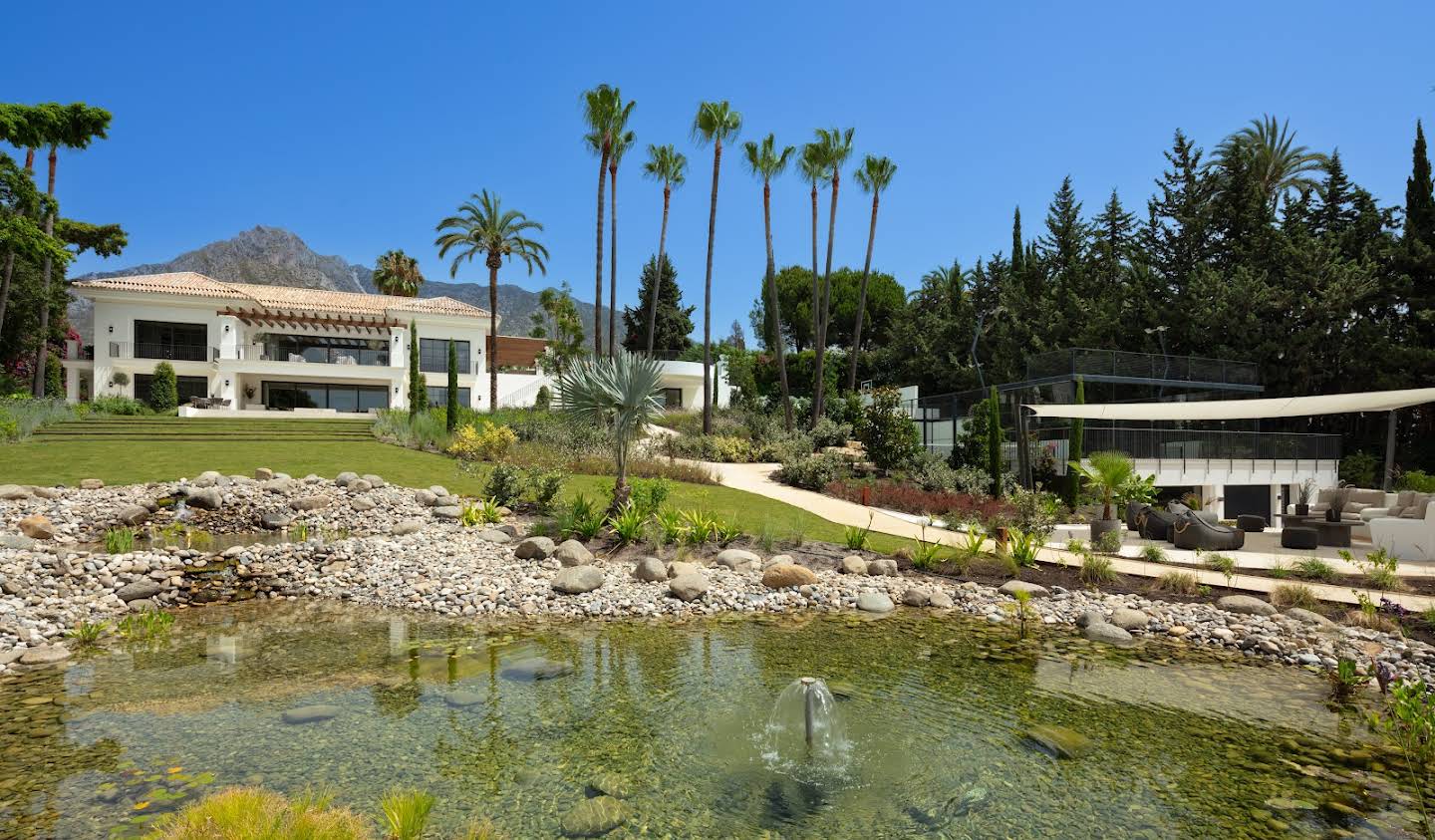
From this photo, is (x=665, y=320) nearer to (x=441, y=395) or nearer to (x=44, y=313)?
(x=441, y=395)

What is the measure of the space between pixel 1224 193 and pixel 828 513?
26238 millimetres

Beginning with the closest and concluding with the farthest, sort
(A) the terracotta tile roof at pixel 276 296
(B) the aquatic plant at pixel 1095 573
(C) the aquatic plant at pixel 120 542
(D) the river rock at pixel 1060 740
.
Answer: (D) the river rock at pixel 1060 740 → (B) the aquatic plant at pixel 1095 573 → (C) the aquatic plant at pixel 120 542 → (A) the terracotta tile roof at pixel 276 296

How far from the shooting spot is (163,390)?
3319cm

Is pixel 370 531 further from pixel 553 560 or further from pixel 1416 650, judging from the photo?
pixel 1416 650

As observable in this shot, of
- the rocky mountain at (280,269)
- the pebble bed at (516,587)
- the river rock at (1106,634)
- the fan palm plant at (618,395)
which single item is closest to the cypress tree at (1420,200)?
the pebble bed at (516,587)

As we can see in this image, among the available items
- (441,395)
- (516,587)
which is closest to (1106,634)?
(516,587)

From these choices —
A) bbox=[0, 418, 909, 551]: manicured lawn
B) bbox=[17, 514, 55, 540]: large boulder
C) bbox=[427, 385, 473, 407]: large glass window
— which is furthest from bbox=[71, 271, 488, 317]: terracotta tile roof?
bbox=[17, 514, 55, 540]: large boulder

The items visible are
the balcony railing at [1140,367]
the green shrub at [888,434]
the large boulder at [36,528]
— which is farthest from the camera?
the balcony railing at [1140,367]

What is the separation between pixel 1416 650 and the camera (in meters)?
7.53

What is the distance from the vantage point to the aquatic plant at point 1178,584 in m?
9.95

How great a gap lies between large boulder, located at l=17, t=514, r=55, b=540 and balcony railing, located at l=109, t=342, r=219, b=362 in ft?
91.3

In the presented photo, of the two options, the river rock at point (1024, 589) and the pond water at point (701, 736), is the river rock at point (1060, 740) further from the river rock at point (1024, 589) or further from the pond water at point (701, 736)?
the river rock at point (1024, 589)

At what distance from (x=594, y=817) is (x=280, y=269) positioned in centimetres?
13899

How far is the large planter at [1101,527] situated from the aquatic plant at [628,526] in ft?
28.2
